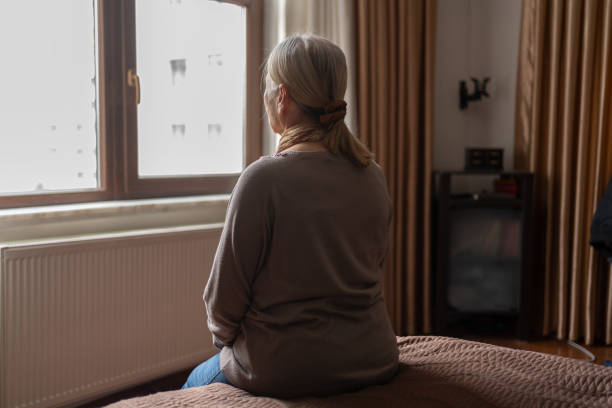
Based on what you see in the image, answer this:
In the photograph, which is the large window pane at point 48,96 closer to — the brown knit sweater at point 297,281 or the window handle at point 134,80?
the window handle at point 134,80

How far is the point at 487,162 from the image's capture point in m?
3.10

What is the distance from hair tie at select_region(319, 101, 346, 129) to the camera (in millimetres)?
1190

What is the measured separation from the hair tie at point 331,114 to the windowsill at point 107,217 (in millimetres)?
1300

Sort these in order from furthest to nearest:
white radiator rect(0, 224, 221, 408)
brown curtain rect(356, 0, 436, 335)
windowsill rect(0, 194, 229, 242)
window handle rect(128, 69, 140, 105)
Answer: brown curtain rect(356, 0, 436, 335)
window handle rect(128, 69, 140, 105)
windowsill rect(0, 194, 229, 242)
white radiator rect(0, 224, 221, 408)

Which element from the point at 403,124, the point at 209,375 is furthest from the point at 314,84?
the point at 403,124

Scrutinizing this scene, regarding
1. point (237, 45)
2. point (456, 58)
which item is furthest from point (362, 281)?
point (456, 58)

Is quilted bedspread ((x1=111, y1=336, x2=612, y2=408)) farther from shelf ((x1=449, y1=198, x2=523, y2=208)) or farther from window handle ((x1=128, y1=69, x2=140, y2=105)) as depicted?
shelf ((x1=449, y1=198, x2=523, y2=208))

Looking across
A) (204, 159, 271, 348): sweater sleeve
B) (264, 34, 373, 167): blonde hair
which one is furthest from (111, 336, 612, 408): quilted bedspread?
(264, 34, 373, 167): blonde hair

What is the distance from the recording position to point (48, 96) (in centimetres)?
223

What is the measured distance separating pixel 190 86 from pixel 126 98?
365 mm

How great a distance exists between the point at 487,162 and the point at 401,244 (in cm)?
64

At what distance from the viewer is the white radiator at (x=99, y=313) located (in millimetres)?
1893

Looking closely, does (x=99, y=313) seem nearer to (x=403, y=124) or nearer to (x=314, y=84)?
(x=314, y=84)

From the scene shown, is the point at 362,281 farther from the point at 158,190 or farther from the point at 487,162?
the point at 487,162
